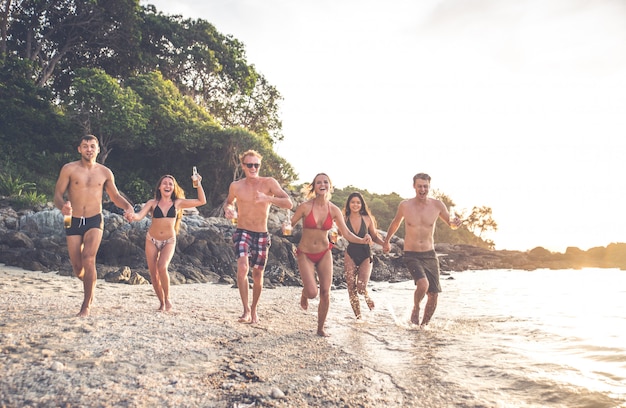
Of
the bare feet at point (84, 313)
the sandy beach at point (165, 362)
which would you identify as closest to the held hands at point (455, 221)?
the sandy beach at point (165, 362)

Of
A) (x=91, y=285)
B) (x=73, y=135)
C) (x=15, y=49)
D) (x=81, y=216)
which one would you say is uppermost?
(x=15, y=49)

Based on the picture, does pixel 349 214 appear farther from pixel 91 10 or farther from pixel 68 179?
pixel 91 10

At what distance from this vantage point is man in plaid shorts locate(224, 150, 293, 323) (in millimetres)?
5754

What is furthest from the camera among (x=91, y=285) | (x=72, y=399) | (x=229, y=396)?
(x=91, y=285)

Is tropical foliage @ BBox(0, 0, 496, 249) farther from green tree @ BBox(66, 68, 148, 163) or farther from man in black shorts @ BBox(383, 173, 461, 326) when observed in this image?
man in black shorts @ BBox(383, 173, 461, 326)

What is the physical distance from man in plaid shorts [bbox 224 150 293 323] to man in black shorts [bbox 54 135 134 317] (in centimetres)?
144

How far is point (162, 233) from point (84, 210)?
3.57 ft

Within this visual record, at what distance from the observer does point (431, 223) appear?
21.6 ft

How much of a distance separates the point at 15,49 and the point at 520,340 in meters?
33.9

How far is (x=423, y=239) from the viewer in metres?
6.56

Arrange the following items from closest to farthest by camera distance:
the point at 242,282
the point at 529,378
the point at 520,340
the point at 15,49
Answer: the point at 529,378 → the point at 242,282 → the point at 520,340 → the point at 15,49

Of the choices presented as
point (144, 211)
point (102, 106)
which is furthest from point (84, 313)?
point (102, 106)

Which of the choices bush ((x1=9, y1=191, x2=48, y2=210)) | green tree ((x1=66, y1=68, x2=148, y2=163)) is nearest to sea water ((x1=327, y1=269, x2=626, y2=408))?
bush ((x1=9, y1=191, x2=48, y2=210))

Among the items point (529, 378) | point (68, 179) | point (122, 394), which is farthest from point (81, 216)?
point (529, 378)
